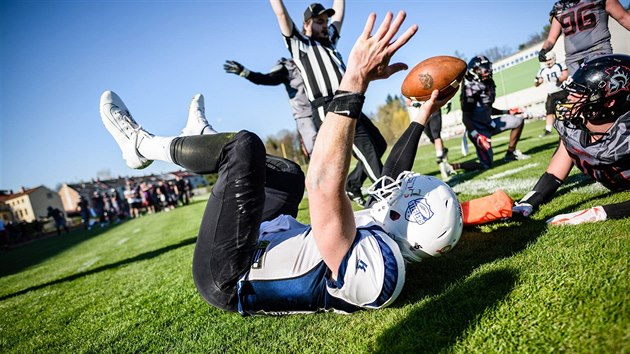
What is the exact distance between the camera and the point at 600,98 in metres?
2.23

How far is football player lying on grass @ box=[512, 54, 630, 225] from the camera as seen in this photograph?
222 cm

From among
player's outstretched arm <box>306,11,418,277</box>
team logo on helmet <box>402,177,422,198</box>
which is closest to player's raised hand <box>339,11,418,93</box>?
player's outstretched arm <box>306,11,418,277</box>

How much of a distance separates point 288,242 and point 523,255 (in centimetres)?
138

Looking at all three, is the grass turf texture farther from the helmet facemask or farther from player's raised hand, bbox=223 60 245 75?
player's raised hand, bbox=223 60 245 75

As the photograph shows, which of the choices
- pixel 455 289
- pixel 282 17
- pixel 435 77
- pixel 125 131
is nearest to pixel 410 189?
pixel 455 289

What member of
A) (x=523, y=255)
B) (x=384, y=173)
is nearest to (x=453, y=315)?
(x=523, y=255)

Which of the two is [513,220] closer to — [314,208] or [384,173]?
[384,173]

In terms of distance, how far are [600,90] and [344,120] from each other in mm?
1929

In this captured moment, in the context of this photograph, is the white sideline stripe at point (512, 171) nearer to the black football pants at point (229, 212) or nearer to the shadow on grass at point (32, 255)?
the black football pants at point (229, 212)

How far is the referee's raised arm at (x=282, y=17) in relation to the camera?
361 cm

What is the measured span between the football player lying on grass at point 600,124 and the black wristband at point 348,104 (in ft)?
5.90

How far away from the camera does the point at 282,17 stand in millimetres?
3740

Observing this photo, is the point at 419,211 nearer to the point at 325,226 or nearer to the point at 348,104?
the point at 325,226

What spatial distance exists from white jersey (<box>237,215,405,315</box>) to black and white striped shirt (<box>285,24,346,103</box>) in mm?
2534
